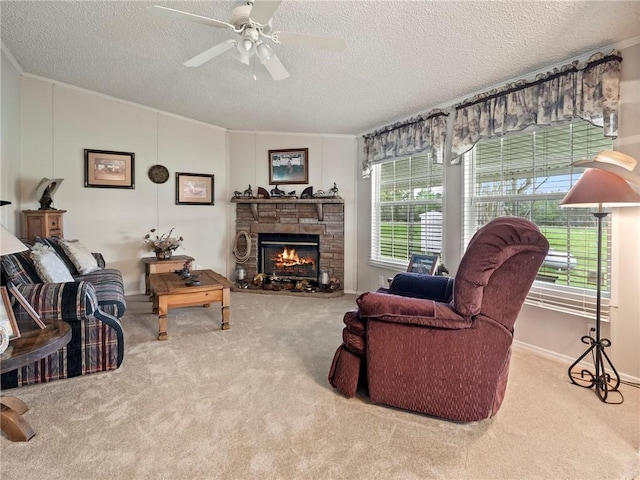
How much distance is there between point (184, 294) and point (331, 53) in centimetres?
251

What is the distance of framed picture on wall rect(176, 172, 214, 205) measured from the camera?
4.87 m

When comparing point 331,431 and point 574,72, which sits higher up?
point 574,72

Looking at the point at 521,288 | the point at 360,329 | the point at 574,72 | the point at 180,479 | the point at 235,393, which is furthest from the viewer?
the point at 574,72

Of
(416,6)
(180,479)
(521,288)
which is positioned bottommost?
(180,479)

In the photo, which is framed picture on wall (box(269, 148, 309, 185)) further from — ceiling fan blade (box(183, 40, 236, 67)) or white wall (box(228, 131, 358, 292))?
ceiling fan blade (box(183, 40, 236, 67))

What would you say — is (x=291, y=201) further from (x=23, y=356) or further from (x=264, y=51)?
(x=23, y=356)

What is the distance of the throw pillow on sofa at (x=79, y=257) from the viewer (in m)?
3.33

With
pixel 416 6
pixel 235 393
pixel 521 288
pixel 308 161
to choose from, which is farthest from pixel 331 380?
pixel 308 161

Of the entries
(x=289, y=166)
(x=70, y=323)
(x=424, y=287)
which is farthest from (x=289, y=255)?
(x=70, y=323)

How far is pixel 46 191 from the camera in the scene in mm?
3705

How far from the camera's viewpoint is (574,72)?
2.51m

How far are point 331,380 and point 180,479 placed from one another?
3.22 feet

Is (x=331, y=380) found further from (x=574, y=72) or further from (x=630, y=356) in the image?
(x=574, y=72)

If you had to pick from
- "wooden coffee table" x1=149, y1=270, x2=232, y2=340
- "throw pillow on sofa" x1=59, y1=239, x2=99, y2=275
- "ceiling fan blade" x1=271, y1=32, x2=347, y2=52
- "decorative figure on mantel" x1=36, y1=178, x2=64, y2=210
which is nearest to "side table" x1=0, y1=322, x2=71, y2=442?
"wooden coffee table" x1=149, y1=270, x2=232, y2=340
